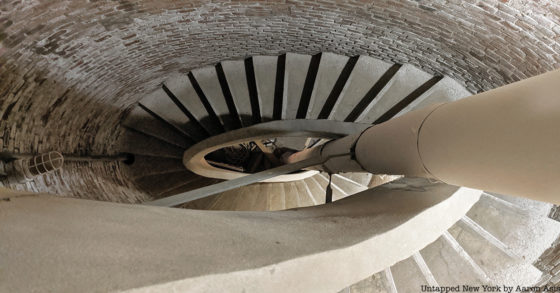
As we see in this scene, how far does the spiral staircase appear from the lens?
7.23 feet

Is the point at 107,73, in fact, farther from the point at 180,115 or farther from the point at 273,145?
the point at 273,145

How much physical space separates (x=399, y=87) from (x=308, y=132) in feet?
4.13

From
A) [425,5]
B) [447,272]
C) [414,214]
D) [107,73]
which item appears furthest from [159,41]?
[447,272]

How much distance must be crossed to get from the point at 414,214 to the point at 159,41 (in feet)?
9.60

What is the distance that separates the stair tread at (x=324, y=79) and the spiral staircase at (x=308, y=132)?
13 mm

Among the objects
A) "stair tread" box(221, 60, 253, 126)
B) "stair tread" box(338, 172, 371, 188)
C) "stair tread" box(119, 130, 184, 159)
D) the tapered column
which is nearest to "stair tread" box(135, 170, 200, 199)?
"stair tread" box(119, 130, 184, 159)

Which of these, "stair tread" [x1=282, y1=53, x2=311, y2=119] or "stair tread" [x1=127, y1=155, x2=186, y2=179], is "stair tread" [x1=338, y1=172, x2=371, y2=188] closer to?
"stair tread" [x1=282, y1=53, x2=311, y2=119]

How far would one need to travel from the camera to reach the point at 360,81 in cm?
401

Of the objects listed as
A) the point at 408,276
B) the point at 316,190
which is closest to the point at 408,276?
the point at 408,276

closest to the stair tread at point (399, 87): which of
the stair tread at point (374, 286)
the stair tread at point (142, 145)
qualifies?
the stair tread at point (374, 286)

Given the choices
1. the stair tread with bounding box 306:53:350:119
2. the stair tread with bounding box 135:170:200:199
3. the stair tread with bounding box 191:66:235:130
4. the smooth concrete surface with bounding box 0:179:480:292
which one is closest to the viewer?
the smooth concrete surface with bounding box 0:179:480:292

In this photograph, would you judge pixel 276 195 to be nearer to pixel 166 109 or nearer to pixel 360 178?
pixel 360 178

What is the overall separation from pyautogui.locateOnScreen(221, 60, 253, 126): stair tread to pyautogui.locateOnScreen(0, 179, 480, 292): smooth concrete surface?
3.39 meters

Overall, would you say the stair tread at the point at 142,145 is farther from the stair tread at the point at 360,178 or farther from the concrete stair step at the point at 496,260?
the concrete stair step at the point at 496,260
